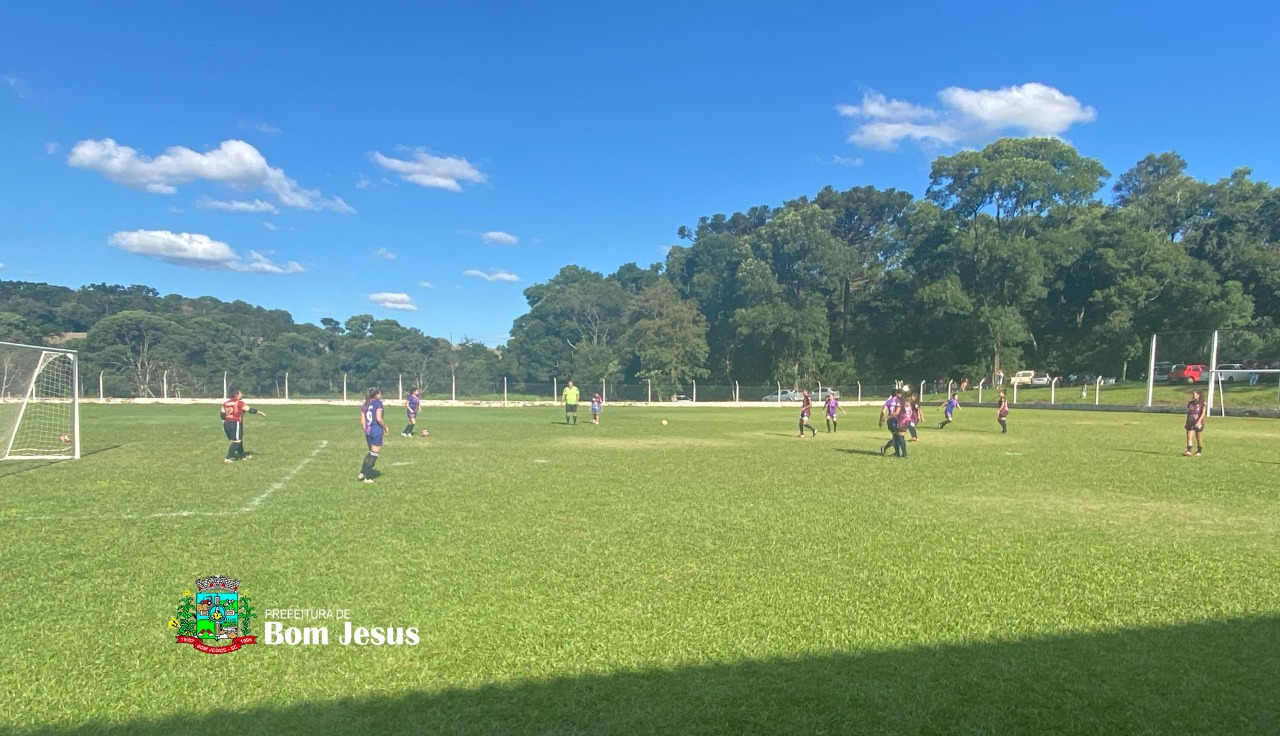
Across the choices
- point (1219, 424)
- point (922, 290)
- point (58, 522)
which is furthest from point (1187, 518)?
point (922, 290)

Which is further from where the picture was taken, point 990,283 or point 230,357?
point 990,283

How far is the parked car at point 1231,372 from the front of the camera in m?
35.9

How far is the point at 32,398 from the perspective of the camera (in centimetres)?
1859

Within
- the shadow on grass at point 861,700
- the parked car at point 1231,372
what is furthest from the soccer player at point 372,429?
the parked car at point 1231,372

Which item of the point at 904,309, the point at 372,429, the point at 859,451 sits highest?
the point at 904,309

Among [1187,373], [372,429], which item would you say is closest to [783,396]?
[1187,373]

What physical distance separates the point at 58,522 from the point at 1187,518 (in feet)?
44.2

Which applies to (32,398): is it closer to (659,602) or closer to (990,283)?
(659,602)

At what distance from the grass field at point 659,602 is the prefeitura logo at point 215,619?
0.13 metres

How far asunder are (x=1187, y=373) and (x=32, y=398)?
46596 millimetres

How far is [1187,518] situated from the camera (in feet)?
30.6

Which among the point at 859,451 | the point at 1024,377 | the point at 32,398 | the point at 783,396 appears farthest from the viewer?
the point at 1024,377

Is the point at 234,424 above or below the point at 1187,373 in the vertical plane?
below

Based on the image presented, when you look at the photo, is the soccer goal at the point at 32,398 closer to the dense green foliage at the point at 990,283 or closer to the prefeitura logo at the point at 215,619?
the prefeitura logo at the point at 215,619
